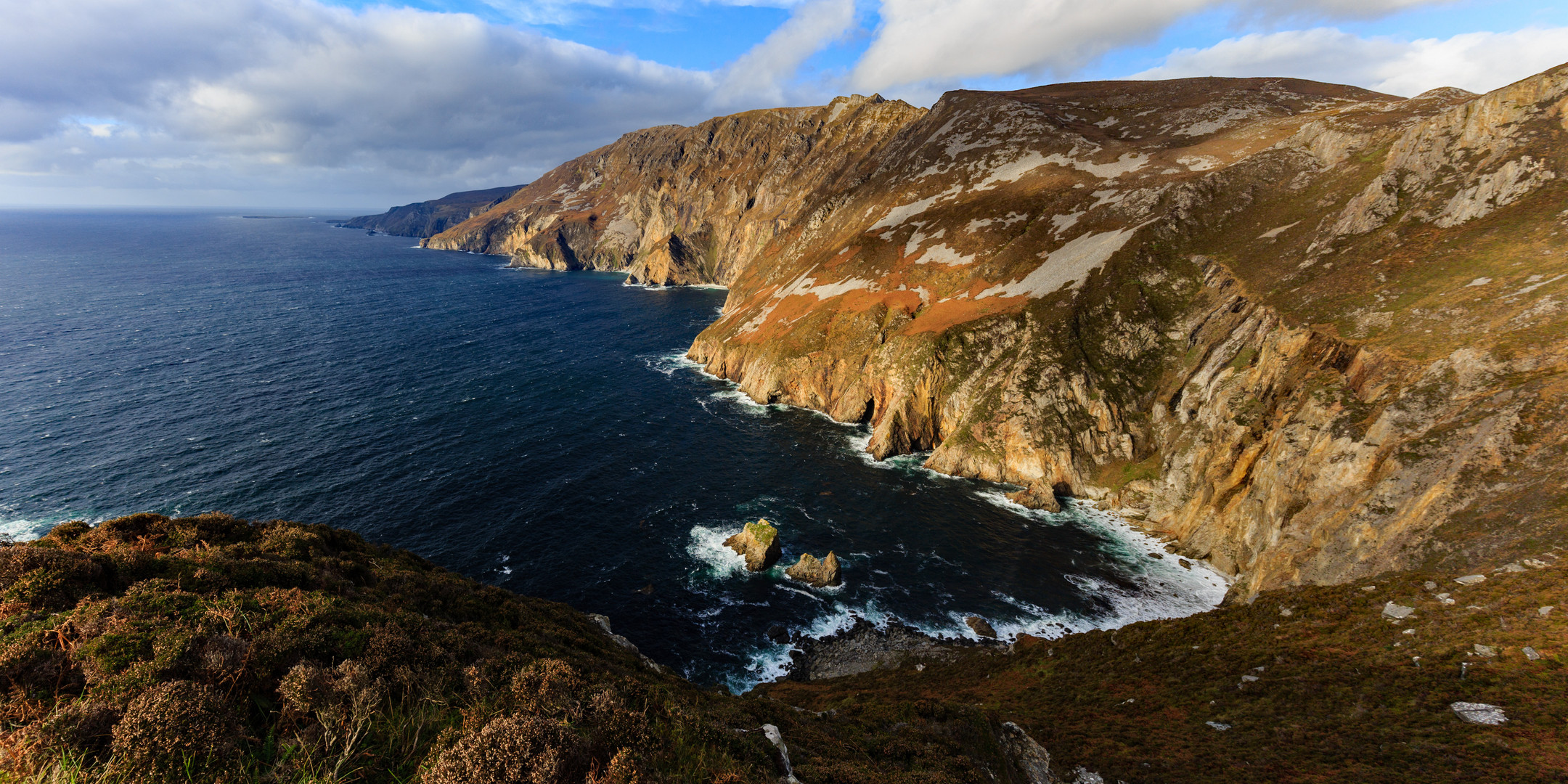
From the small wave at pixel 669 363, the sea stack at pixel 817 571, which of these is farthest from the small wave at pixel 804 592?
the small wave at pixel 669 363

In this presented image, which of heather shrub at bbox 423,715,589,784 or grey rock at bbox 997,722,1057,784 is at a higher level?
heather shrub at bbox 423,715,589,784

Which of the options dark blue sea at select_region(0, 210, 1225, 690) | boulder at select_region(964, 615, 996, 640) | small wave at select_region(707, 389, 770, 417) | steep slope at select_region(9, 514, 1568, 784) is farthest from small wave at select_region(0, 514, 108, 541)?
boulder at select_region(964, 615, 996, 640)

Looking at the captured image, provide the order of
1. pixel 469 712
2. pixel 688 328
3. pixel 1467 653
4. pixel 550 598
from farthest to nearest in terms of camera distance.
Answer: pixel 688 328 < pixel 550 598 < pixel 1467 653 < pixel 469 712

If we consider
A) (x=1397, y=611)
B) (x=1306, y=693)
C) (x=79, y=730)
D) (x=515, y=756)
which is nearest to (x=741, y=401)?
(x=1306, y=693)

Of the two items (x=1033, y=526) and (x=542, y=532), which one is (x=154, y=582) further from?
(x=1033, y=526)

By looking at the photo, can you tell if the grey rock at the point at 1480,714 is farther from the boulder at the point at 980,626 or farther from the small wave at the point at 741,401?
the small wave at the point at 741,401

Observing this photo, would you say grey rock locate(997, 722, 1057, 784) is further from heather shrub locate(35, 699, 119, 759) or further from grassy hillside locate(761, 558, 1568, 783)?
heather shrub locate(35, 699, 119, 759)

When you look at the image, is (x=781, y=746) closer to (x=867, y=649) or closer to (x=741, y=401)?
(x=867, y=649)

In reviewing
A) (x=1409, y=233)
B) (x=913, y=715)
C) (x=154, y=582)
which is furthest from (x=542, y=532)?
(x=1409, y=233)
